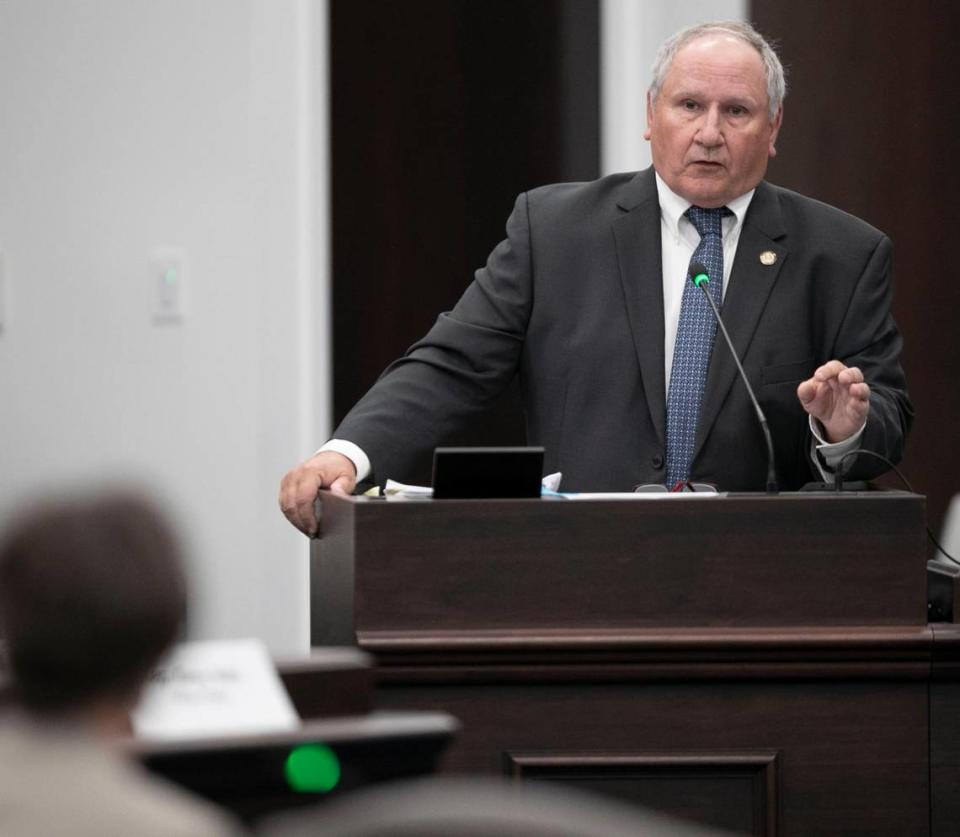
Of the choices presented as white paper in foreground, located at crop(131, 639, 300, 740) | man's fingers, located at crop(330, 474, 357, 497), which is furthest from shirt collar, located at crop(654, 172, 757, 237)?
white paper in foreground, located at crop(131, 639, 300, 740)

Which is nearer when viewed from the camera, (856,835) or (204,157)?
(856,835)

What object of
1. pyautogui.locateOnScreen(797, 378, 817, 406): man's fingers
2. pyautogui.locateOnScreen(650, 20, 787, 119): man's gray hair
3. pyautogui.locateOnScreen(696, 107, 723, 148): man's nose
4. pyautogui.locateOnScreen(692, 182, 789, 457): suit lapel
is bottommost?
pyautogui.locateOnScreen(797, 378, 817, 406): man's fingers

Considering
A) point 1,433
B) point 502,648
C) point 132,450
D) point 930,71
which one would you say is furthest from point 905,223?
point 502,648

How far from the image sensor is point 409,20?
4562 mm

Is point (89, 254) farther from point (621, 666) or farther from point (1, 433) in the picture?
point (621, 666)

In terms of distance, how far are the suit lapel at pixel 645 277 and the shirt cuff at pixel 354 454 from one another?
50cm

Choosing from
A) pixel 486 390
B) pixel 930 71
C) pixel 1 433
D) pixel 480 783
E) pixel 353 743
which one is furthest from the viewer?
pixel 930 71

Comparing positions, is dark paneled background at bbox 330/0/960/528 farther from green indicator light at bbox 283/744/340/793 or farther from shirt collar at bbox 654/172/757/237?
green indicator light at bbox 283/744/340/793

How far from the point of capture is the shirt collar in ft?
10.2

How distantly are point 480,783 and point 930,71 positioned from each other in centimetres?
278

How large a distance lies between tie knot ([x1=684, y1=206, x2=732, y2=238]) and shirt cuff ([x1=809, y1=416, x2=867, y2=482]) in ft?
1.79

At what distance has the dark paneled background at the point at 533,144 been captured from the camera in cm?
433

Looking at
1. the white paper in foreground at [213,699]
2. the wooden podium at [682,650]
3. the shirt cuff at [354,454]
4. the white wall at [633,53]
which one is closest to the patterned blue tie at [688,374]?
the shirt cuff at [354,454]

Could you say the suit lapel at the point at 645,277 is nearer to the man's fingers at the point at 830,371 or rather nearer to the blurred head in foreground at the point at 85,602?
the man's fingers at the point at 830,371
